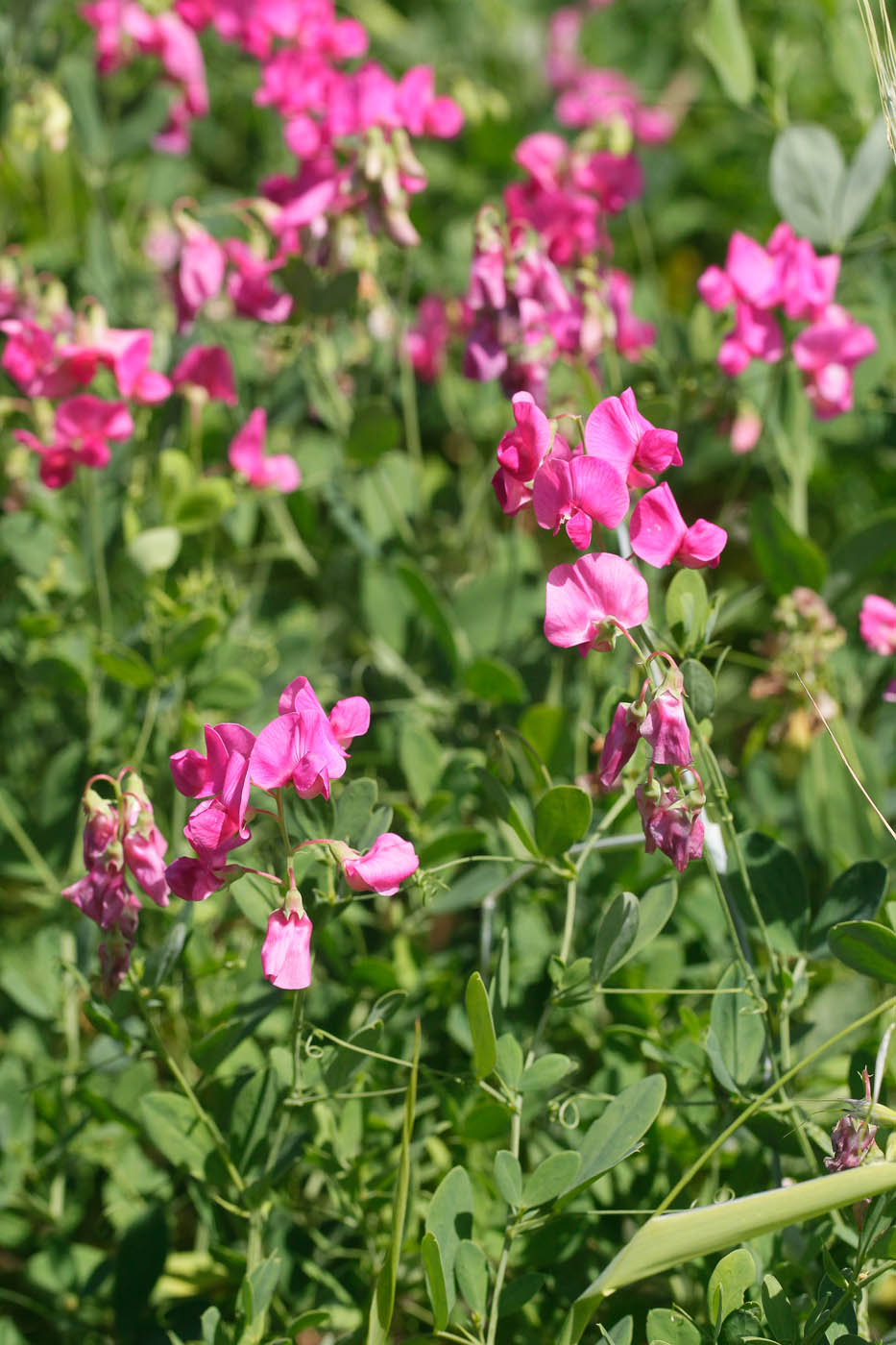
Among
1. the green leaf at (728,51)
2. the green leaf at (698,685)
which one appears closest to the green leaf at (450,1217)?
the green leaf at (698,685)

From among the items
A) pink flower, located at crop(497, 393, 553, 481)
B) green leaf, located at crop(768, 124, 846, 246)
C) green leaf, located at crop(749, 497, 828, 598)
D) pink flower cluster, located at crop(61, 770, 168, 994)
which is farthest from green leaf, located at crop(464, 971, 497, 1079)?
green leaf, located at crop(768, 124, 846, 246)

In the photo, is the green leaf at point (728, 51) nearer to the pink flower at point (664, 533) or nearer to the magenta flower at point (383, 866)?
the pink flower at point (664, 533)

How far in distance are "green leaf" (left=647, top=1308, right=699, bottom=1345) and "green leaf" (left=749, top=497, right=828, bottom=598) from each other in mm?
788

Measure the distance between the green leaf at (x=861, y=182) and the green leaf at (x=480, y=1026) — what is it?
1.06 meters

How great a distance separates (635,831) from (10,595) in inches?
31.4

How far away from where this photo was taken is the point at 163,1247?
115cm

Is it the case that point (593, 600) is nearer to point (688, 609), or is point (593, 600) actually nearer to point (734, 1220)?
point (688, 609)

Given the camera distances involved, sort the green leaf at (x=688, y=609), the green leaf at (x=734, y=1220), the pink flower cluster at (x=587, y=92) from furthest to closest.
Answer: the pink flower cluster at (x=587, y=92) < the green leaf at (x=688, y=609) < the green leaf at (x=734, y=1220)

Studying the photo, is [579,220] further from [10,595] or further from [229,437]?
[10,595]

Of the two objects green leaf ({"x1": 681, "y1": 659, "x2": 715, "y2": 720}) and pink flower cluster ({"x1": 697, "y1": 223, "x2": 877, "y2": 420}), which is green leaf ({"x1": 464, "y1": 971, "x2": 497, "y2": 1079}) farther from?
pink flower cluster ({"x1": 697, "y1": 223, "x2": 877, "y2": 420})

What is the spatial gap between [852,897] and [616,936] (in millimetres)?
227

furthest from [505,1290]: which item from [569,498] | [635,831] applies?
[569,498]

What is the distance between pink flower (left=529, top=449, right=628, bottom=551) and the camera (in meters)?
0.86

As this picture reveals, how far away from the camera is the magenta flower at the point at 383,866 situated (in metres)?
0.85
